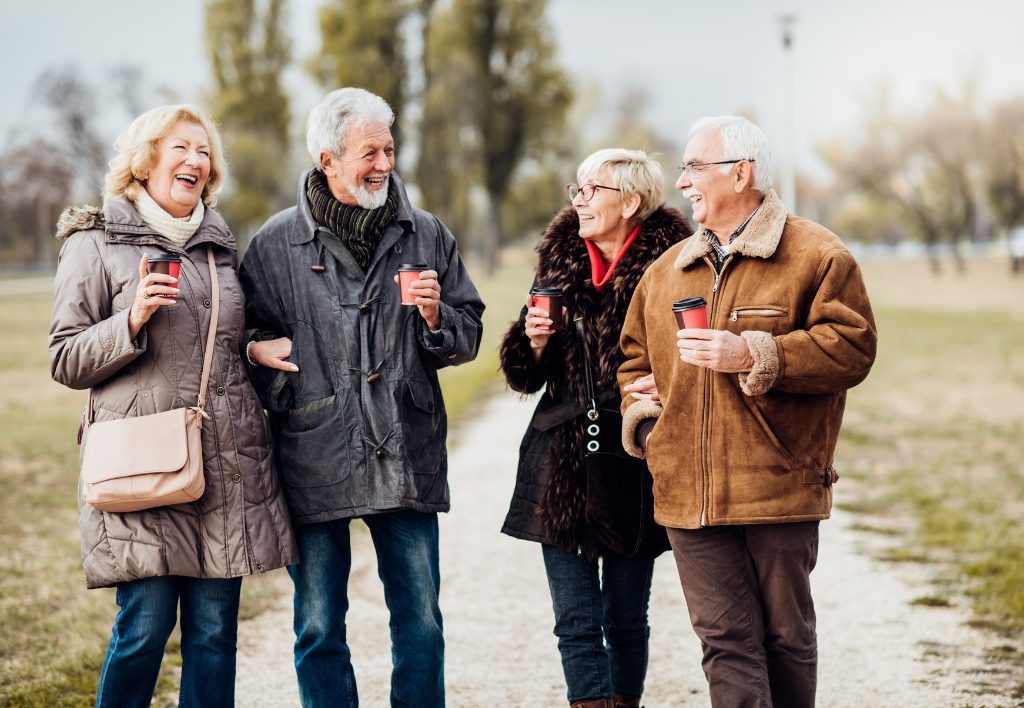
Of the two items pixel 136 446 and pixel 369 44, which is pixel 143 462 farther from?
pixel 369 44

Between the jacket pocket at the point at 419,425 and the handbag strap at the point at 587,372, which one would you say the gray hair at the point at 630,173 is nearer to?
the handbag strap at the point at 587,372

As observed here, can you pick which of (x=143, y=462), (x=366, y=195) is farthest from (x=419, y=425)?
(x=143, y=462)

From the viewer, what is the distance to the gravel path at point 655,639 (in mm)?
4543

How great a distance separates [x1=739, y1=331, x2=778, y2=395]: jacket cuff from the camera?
3.13 m

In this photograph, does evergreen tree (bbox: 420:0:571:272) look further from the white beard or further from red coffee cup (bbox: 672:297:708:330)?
red coffee cup (bbox: 672:297:708:330)

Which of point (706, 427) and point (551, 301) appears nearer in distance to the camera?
point (706, 427)

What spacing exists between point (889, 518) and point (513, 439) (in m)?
4.36

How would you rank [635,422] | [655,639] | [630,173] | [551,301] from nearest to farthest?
[635,422]
[551,301]
[630,173]
[655,639]

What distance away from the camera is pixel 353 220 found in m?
3.69

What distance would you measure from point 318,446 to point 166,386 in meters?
→ 0.52

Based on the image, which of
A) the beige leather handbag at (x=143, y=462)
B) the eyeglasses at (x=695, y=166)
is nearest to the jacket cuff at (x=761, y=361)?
the eyeglasses at (x=695, y=166)

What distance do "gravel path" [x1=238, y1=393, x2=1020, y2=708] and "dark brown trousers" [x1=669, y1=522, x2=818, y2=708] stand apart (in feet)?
3.65

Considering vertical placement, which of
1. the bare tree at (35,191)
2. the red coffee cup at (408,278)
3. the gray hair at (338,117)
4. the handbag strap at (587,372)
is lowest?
the handbag strap at (587,372)

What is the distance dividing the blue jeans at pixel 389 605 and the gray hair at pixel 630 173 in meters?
1.31
